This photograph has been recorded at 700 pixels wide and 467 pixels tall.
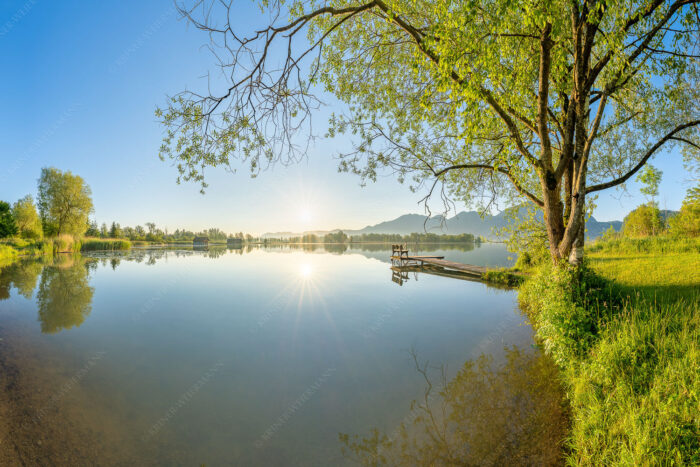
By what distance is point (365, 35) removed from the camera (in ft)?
22.9

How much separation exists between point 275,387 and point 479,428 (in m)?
3.34

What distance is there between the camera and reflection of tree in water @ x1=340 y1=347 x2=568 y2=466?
321cm

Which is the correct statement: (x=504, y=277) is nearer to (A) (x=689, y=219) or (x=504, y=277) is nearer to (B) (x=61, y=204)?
(A) (x=689, y=219)

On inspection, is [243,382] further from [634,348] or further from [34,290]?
[34,290]

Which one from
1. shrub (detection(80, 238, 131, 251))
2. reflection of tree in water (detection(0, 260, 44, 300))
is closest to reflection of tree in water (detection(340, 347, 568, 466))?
reflection of tree in water (detection(0, 260, 44, 300))

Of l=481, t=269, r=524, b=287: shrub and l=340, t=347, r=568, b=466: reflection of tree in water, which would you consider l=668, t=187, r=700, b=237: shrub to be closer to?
l=481, t=269, r=524, b=287: shrub

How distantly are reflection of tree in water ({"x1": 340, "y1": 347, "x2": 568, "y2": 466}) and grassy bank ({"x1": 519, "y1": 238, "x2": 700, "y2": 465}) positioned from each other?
1.05ft

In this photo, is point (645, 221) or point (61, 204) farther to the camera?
point (61, 204)

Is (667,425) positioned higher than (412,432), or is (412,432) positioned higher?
(667,425)

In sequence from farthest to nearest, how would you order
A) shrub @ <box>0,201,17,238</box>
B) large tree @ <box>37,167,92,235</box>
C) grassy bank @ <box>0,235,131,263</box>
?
large tree @ <box>37,167,92,235</box>
shrub @ <box>0,201,17,238</box>
grassy bank @ <box>0,235,131,263</box>

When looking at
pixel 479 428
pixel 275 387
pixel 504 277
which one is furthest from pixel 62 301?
pixel 504 277

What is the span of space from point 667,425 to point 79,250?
62.3 m

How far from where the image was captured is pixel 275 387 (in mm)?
4906

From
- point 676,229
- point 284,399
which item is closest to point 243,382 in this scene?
point 284,399
